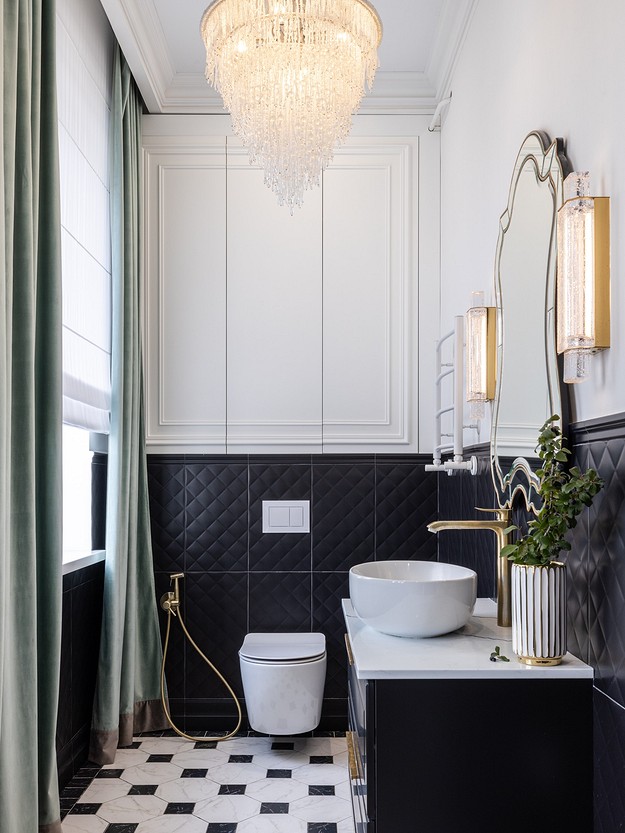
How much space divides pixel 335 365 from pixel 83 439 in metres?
1.20

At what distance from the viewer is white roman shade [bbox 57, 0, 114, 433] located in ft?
9.09

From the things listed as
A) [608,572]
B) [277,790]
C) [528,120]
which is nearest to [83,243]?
[528,120]

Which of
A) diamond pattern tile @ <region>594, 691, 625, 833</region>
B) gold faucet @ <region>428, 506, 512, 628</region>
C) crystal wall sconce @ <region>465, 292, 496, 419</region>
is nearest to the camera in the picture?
diamond pattern tile @ <region>594, 691, 625, 833</region>

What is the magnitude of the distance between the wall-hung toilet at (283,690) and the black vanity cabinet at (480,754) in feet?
5.28

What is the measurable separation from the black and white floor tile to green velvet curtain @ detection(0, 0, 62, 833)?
428 mm

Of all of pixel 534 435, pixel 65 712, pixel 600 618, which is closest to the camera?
pixel 600 618

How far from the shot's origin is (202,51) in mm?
3406

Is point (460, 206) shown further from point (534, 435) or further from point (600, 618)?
point (600, 618)

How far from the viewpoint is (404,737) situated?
155 cm

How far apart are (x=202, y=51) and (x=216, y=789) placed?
120 inches

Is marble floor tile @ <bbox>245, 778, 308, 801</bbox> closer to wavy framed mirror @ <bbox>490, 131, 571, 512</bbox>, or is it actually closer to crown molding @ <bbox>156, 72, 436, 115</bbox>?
wavy framed mirror @ <bbox>490, 131, 571, 512</bbox>

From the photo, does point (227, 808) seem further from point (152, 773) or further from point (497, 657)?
point (497, 657)

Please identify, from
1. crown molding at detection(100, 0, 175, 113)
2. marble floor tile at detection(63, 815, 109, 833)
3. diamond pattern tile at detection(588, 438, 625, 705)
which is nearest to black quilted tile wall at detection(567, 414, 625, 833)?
diamond pattern tile at detection(588, 438, 625, 705)

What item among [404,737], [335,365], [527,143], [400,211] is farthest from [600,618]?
[400,211]
